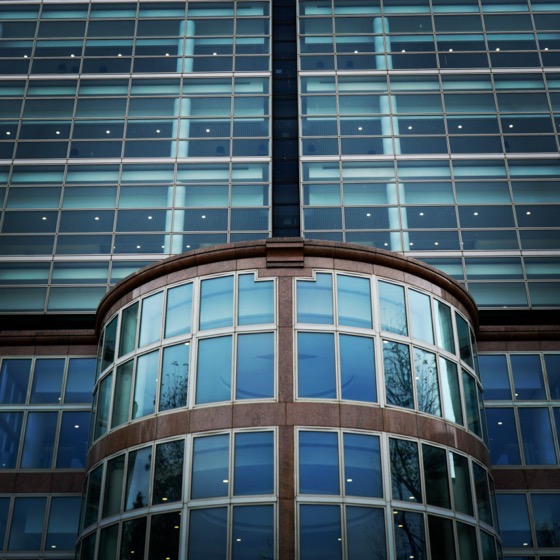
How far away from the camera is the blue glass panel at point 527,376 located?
30438 millimetres

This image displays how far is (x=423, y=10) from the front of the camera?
156ft

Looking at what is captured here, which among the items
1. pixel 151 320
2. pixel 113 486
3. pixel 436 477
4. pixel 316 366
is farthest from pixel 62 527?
pixel 436 477

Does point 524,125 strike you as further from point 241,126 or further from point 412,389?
point 412,389

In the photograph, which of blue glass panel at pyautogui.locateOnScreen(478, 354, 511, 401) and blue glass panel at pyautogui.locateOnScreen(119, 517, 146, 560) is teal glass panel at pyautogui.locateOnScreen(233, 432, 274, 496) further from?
blue glass panel at pyautogui.locateOnScreen(478, 354, 511, 401)

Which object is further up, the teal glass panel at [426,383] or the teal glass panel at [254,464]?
the teal glass panel at [426,383]

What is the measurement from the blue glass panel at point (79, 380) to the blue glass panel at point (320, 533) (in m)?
13.2

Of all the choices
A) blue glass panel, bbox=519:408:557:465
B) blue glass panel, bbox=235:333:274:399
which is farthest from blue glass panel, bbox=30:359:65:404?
blue glass panel, bbox=519:408:557:465

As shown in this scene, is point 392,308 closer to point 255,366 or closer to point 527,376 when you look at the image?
point 255,366

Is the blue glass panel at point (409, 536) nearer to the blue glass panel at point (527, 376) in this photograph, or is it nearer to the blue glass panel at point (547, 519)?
the blue glass panel at point (547, 519)

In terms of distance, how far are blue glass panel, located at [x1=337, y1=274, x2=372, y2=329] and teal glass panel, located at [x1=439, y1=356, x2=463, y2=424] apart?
2627 mm

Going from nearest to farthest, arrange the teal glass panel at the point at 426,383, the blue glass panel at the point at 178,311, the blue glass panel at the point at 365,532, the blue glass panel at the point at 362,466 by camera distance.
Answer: the blue glass panel at the point at 365,532 < the blue glass panel at the point at 362,466 < the teal glass panel at the point at 426,383 < the blue glass panel at the point at 178,311

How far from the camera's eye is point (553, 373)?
100ft

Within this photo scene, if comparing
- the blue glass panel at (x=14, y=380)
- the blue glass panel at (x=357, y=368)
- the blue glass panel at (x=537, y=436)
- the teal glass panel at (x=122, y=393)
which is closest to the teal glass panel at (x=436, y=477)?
the blue glass panel at (x=357, y=368)

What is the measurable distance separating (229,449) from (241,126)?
25589 millimetres
